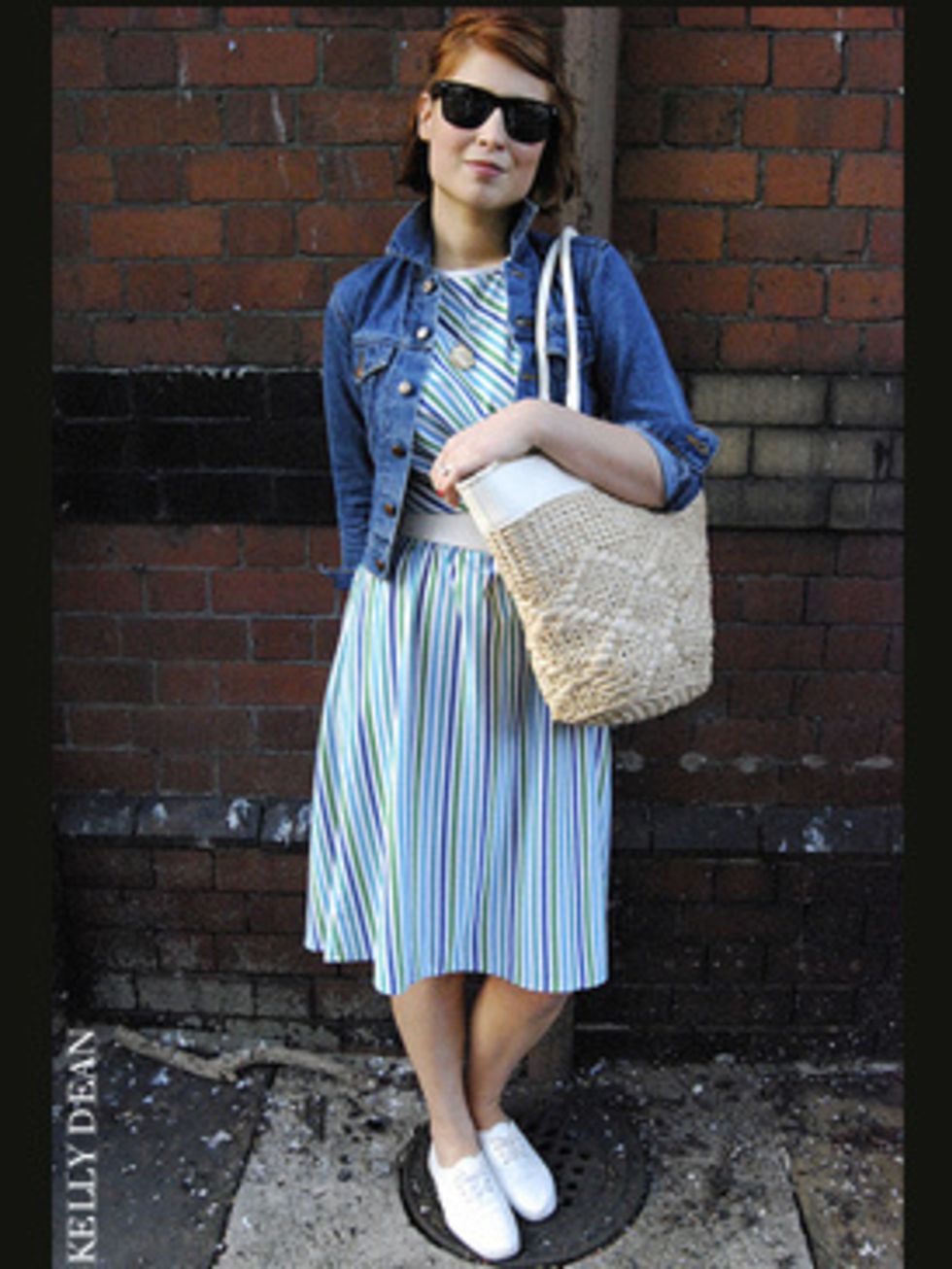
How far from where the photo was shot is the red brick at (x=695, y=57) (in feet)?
7.63

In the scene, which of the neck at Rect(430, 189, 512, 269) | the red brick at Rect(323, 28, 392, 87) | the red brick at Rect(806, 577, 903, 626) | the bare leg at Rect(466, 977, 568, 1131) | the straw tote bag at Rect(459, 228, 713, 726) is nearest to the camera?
the straw tote bag at Rect(459, 228, 713, 726)

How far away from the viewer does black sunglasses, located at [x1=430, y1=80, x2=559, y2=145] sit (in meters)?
1.83

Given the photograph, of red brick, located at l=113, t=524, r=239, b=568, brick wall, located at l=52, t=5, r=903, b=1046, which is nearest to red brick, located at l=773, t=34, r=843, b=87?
brick wall, located at l=52, t=5, r=903, b=1046

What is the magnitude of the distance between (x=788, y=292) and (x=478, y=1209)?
2.03m

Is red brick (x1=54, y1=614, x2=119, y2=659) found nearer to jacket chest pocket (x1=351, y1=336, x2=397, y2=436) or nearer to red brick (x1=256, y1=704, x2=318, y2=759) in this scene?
red brick (x1=256, y1=704, x2=318, y2=759)

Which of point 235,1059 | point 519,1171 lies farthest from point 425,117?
point 235,1059

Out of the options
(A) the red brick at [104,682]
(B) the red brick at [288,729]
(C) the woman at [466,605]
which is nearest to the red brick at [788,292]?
(C) the woman at [466,605]

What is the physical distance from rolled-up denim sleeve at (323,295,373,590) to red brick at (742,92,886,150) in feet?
3.30

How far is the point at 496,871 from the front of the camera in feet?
7.02

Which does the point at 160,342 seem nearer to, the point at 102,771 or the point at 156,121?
the point at 156,121

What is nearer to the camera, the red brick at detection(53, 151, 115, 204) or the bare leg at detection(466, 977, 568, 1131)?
the bare leg at detection(466, 977, 568, 1131)

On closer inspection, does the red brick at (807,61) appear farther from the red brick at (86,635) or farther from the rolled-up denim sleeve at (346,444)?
the red brick at (86,635)

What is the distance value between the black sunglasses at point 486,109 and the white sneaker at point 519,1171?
1.95 meters

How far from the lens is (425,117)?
1.98 metres
